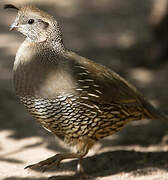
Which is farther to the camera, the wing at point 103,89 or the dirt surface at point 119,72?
the dirt surface at point 119,72

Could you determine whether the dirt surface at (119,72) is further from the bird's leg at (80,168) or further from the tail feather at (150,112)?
the tail feather at (150,112)

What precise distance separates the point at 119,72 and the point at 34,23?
4.44 m

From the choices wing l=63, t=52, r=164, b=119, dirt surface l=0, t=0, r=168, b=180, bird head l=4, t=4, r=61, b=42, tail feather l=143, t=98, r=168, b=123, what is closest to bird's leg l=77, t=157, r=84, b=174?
dirt surface l=0, t=0, r=168, b=180

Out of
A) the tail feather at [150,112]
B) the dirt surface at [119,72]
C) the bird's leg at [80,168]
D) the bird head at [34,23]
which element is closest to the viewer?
the bird head at [34,23]

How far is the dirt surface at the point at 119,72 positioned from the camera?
5371 mm

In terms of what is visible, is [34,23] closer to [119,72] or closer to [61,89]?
[61,89]

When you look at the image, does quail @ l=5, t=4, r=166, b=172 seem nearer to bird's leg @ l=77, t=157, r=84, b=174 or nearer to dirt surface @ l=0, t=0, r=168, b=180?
bird's leg @ l=77, t=157, r=84, b=174

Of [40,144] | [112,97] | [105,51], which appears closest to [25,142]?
[40,144]

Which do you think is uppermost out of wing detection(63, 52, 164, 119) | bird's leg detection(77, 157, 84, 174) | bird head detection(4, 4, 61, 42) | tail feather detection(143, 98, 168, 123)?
bird head detection(4, 4, 61, 42)

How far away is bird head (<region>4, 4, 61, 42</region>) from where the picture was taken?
4.70m

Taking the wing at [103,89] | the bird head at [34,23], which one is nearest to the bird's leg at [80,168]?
the wing at [103,89]

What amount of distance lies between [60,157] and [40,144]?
1.44 m

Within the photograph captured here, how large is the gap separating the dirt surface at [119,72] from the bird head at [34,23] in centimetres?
157

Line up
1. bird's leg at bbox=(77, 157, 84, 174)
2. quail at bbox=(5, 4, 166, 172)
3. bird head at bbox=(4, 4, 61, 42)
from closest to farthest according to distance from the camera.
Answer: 1. quail at bbox=(5, 4, 166, 172)
2. bird head at bbox=(4, 4, 61, 42)
3. bird's leg at bbox=(77, 157, 84, 174)
